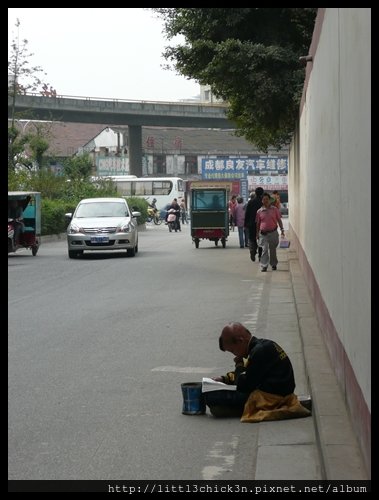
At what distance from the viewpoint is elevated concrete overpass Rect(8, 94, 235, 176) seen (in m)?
66.8

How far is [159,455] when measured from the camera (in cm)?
759

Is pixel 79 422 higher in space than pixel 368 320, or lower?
lower

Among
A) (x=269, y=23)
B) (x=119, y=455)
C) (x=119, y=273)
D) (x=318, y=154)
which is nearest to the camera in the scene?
(x=119, y=455)

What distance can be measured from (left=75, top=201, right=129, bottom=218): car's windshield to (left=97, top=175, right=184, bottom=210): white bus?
49.2 meters

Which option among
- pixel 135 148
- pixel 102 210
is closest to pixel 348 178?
pixel 102 210

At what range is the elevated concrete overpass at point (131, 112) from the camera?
66.8 m

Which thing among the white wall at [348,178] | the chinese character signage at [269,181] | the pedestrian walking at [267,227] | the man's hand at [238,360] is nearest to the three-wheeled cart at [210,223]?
the pedestrian walking at [267,227]

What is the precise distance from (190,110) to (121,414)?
65136 mm

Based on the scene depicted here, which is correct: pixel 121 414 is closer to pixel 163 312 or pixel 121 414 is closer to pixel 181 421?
pixel 181 421

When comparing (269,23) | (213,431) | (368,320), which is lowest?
(213,431)

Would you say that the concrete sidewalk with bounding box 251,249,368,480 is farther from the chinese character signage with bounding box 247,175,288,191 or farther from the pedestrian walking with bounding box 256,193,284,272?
the chinese character signage with bounding box 247,175,288,191

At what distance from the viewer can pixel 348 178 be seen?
7.17 metres

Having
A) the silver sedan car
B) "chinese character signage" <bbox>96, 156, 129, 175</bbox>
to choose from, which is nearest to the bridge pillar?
"chinese character signage" <bbox>96, 156, 129, 175</bbox>
